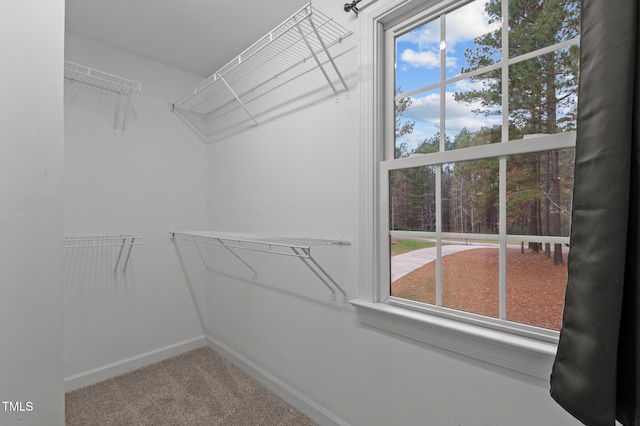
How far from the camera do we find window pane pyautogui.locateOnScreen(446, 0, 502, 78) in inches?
46.1

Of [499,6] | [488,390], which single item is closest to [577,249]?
[488,390]

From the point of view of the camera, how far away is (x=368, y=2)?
1.44 meters

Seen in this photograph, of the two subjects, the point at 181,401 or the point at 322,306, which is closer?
the point at 322,306

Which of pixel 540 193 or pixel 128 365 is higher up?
pixel 540 193

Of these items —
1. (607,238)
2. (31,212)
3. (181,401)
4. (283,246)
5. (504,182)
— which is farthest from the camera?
(181,401)

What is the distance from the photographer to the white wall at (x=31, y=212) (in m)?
0.95

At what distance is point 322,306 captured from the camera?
171 cm

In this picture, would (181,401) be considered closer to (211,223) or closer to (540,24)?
(211,223)

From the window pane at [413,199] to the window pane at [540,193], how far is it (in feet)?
0.99

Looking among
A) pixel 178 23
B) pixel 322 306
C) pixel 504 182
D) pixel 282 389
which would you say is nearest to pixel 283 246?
pixel 322 306

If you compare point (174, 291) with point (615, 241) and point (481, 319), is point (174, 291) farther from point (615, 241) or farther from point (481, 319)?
point (615, 241)

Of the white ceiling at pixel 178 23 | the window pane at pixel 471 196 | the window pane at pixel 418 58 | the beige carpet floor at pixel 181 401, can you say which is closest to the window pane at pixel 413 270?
the window pane at pixel 471 196

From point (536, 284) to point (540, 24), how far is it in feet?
3.01

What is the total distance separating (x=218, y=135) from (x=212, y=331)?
5.51 ft
